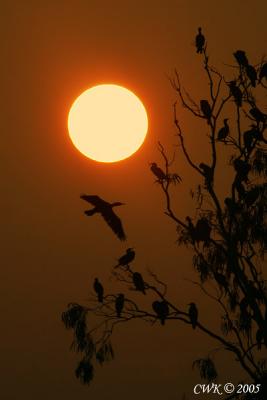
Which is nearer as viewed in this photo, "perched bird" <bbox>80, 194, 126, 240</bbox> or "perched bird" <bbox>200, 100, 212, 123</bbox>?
"perched bird" <bbox>200, 100, 212, 123</bbox>

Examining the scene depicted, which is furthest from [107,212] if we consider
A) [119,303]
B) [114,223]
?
[119,303]

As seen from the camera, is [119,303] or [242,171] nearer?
[242,171]

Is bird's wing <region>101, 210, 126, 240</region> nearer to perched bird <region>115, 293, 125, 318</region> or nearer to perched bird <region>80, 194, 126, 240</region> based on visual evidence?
perched bird <region>80, 194, 126, 240</region>

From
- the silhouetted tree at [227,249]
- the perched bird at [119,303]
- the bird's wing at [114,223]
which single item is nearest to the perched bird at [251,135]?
the silhouetted tree at [227,249]

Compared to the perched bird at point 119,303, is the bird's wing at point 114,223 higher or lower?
higher

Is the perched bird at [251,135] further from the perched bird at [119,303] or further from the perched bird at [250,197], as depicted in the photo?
the perched bird at [119,303]

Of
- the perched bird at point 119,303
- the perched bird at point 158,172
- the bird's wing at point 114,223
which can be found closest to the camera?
the perched bird at point 119,303

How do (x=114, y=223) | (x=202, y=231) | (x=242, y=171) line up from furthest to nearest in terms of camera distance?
(x=114, y=223), (x=202, y=231), (x=242, y=171)

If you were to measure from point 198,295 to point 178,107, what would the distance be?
256 centimetres

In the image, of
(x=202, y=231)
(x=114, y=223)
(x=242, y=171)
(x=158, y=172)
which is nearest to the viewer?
(x=242, y=171)

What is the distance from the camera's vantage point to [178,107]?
25.1 ft

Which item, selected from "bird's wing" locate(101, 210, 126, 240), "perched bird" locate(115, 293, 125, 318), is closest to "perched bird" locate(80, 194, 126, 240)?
"bird's wing" locate(101, 210, 126, 240)

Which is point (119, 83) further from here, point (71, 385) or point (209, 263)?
point (71, 385)

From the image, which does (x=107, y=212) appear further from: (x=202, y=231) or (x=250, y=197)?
(x=250, y=197)
